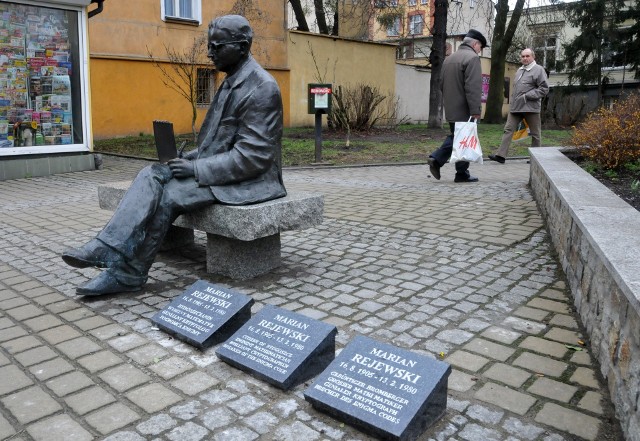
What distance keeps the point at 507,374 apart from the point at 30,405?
2233mm

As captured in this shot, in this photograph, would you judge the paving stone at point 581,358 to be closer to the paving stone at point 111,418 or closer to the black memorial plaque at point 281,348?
the black memorial plaque at point 281,348

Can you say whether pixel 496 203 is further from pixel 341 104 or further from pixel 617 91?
pixel 617 91

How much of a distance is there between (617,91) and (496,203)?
84.0ft

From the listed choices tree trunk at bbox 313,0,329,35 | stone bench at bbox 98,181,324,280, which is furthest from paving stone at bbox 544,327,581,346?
tree trunk at bbox 313,0,329,35

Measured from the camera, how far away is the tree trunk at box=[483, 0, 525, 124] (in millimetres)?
23062

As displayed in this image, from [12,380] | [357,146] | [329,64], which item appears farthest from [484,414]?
[329,64]

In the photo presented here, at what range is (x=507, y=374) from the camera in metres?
Answer: 3.10

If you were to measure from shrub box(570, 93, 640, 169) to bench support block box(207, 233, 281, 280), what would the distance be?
411 cm

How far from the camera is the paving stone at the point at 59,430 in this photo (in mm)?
2521

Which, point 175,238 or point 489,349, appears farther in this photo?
point 175,238

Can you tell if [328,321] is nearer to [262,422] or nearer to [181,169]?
[262,422]

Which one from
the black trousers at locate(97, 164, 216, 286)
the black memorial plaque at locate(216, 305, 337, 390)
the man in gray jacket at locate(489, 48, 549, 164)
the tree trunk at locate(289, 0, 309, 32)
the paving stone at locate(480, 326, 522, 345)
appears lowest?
the paving stone at locate(480, 326, 522, 345)

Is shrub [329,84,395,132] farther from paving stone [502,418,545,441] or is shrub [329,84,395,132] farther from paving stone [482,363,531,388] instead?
paving stone [502,418,545,441]

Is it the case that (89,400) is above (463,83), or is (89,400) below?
below
